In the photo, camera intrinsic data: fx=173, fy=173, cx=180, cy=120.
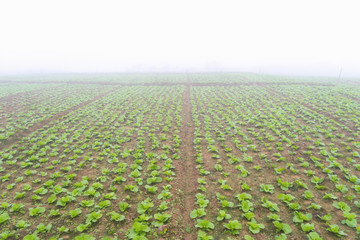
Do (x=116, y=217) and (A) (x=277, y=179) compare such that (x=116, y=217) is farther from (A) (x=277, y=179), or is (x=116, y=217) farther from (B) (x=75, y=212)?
(A) (x=277, y=179)

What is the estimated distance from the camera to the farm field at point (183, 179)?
6173 mm

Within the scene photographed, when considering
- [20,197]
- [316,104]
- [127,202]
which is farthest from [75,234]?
[316,104]

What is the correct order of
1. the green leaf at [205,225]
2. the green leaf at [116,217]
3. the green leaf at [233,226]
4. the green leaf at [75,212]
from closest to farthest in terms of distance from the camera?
the green leaf at [233,226], the green leaf at [205,225], the green leaf at [116,217], the green leaf at [75,212]

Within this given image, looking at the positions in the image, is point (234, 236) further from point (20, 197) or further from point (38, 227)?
point (20, 197)

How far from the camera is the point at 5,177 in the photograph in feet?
29.8

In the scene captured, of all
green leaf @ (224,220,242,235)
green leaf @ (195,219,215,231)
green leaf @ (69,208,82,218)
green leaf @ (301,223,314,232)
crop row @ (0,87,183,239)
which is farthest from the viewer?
green leaf @ (69,208,82,218)

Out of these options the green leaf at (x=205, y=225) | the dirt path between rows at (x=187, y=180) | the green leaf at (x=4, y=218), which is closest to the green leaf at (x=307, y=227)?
the green leaf at (x=205, y=225)

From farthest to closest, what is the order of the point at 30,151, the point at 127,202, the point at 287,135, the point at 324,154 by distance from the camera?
the point at 287,135
the point at 30,151
the point at 324,154
the point at 127,202

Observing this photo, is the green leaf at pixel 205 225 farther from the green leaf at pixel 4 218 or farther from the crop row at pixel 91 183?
the green leaf at pixel 4 218

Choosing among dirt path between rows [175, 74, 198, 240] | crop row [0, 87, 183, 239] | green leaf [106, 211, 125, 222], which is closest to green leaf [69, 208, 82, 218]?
crop row [0, 87, 183, 239]

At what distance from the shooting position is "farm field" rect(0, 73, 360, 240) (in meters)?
6.17

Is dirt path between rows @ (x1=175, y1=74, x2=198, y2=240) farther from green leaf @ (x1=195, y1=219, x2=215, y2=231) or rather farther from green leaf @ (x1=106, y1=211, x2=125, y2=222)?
green leaf @ (x1=106, y1=211, x2=125, y2=222)

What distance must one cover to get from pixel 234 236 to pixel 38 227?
683cm

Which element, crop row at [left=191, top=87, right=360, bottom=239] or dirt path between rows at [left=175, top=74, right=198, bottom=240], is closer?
crop row at [left=191, top=87, right=360, bottom=239]
